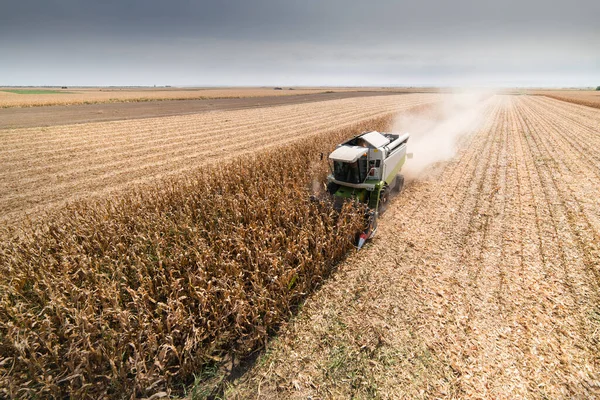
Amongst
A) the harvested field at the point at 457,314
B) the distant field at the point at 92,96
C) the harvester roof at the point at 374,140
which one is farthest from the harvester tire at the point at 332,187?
the distant field at the point at 92,96

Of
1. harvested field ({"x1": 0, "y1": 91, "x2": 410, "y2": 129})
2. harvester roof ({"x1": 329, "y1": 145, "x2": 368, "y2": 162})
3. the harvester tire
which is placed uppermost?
harvested field ({"x1": 0, "y1": 91, "x2": 410, "y2": 129})

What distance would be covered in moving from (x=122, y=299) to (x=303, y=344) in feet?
10.6

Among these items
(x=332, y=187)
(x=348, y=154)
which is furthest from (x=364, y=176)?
(x=332, y=187)

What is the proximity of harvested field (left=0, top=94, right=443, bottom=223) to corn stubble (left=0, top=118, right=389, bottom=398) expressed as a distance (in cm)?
Answer: 316

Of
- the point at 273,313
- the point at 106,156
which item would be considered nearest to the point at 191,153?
the point at 106,156

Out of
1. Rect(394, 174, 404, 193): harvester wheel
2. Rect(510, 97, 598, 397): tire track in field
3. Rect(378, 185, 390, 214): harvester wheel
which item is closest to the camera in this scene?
Rect(510, 97, 598, 397): tire track in field

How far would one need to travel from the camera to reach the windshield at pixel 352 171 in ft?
26.3

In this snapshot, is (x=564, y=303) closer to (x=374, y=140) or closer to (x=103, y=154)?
(x=374, y=140)

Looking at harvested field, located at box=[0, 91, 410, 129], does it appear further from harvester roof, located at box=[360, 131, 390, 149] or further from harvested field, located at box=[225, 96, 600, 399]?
harvested field, located at box=[225, 96, 600, 399]

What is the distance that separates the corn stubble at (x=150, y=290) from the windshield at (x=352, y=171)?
1456 mm

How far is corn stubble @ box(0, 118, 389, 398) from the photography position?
3432 millimetres

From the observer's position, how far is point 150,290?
172 inches

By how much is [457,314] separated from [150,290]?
5625mm

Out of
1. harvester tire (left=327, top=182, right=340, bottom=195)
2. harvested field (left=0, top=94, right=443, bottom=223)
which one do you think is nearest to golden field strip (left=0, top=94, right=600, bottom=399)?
harvested field (left=0, top=94, right=443, bottom=223)
